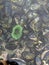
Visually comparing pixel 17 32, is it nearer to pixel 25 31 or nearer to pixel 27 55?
pixel 25 31

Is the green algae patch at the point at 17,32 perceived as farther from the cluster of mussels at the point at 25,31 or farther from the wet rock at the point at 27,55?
the wet rock at the point at 27,55

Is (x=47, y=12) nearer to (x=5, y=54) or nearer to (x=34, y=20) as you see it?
(x=34, y=20)

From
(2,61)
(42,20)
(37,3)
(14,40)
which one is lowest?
(2,61)

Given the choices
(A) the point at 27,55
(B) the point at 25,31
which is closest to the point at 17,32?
(B) the point at 25,31

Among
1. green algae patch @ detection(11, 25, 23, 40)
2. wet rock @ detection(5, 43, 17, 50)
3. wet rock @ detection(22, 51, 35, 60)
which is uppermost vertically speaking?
green algae patch @ detection(11, 25, 23, 40)

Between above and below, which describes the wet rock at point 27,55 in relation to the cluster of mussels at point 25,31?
below

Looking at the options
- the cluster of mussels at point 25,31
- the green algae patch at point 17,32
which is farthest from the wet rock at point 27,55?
the green algae patch at point 17,32

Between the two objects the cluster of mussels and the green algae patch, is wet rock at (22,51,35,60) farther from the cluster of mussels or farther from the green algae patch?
the green algae patch

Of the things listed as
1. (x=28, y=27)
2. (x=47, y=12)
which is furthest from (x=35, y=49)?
(x=47, y=12)

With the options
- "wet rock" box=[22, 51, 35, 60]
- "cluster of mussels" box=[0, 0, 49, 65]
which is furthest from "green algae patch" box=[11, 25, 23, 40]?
"wet rock" box=[22, 51, 35, 60]
